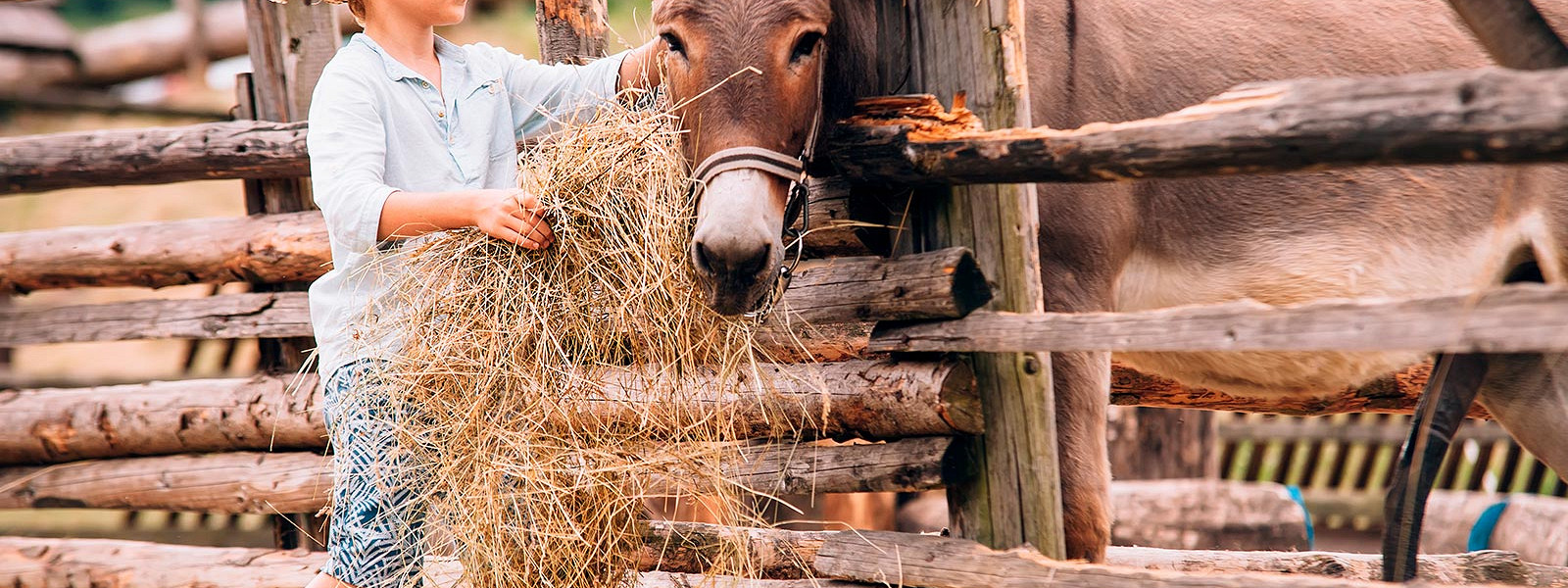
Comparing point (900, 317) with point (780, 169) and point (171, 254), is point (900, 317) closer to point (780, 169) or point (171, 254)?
point (780, 169)

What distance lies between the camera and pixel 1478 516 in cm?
604

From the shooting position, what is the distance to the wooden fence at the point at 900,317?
1.80 metres

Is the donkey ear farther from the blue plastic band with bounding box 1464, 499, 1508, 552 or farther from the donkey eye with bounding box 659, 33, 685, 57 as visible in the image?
the blue plastic band with bounding box 1464, 499, 1508, 552

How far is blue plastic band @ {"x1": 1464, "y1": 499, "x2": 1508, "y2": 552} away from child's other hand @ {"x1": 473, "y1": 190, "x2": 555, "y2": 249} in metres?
4.77

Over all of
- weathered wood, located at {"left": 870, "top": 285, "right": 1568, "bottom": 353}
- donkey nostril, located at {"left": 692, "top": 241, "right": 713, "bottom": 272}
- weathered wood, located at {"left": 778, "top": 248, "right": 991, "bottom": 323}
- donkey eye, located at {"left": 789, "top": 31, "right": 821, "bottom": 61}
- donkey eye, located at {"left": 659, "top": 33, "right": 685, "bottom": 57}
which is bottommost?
weathered wood, located at {"left": 870, "top": 285, "right": 1568, "bottom": 353}

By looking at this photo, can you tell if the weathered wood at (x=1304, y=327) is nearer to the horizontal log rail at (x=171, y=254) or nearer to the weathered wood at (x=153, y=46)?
the horizontal log rail at (x=171, y=254)

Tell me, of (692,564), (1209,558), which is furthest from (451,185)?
(1209,558)

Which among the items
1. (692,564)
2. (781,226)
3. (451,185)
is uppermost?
(451,185)

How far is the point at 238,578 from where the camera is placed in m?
3.90

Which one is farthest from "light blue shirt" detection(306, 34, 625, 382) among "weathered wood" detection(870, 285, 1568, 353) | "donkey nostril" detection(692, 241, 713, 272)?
"weathered wood" detection(870, 285, 1568, 353)

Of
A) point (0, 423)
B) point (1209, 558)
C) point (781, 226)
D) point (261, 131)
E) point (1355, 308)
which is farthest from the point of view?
point (0, 423)

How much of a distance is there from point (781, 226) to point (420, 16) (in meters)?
1.00

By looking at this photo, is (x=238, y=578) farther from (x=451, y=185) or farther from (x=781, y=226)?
(x=781, y=226)

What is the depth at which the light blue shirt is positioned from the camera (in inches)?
92.5
